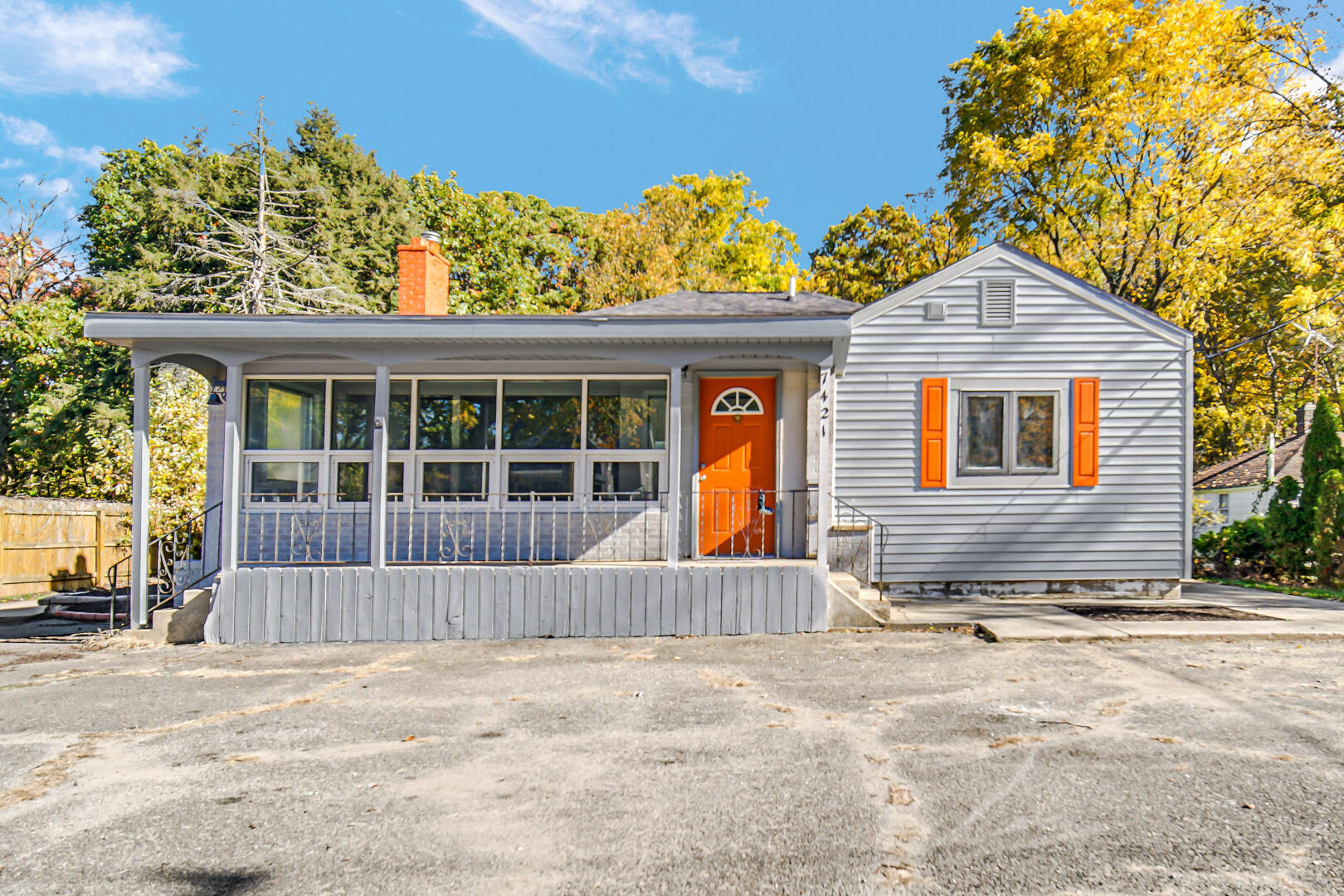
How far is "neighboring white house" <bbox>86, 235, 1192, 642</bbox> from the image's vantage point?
27.7ft

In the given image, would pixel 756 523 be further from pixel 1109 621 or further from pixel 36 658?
pixel 36 658

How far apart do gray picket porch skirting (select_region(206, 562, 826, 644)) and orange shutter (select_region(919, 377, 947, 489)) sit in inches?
112

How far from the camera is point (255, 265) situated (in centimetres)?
2070

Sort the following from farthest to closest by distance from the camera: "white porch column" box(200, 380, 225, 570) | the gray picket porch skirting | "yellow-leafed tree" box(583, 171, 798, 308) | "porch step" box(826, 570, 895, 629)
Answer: "yellow-leafed tree" box(583, 171, 798, 308) → "white porch column" box(200, 380, 225, 570) → "porch step" box(826, 570, 895, 629) → the gray picket porch skirting

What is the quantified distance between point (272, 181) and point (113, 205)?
13.8ft

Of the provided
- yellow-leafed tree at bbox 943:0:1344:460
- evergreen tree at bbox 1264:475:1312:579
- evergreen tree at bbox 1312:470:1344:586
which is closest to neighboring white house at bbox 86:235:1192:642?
evergreen tree at bbox 1312:470:1344:586

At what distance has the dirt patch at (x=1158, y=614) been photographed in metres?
8.84

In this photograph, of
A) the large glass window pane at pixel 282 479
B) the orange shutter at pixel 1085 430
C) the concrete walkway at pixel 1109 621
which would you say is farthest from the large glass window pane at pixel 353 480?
the orange shutter at pixel 1085 430

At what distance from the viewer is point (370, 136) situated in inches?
1149

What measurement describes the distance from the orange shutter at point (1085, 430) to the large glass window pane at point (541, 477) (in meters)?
6.22

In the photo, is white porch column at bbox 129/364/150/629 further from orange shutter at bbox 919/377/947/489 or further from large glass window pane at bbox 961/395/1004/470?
large glass window pane at bbox 961/395/1004/470

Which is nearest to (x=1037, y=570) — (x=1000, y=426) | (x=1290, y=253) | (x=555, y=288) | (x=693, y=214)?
(x=1000, y=426)

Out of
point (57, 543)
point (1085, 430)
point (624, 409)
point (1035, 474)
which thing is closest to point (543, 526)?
point (624, 409)

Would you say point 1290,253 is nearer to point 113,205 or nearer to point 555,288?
point 555,288
